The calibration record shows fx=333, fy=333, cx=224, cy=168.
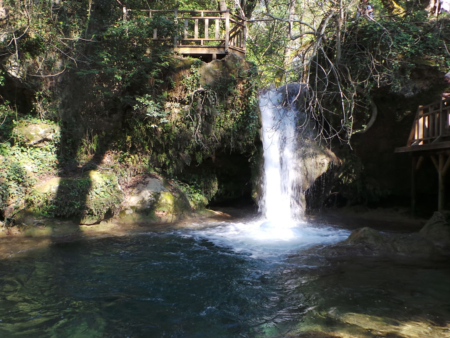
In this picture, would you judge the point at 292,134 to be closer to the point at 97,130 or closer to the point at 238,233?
the point at 238,233

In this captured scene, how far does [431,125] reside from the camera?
10141 mm

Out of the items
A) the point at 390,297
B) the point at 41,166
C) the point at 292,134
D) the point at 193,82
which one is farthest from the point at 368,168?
the point at 41,166

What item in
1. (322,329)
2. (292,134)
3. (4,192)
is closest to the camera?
(322,329)

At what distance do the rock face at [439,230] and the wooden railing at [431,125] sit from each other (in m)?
2.53

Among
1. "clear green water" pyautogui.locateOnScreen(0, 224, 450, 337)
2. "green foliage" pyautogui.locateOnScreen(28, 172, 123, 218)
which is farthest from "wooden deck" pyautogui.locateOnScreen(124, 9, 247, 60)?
"clear green water" pyautogui.locateOnScreen(0, 224, 450, 337)

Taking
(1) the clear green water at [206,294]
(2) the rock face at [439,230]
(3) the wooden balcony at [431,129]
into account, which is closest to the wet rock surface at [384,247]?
(2) the rock face at [439,230]

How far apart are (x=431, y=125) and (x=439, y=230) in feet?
12.1

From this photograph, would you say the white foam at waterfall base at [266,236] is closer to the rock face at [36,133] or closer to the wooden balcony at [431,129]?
the wooden balcony at [431,129]

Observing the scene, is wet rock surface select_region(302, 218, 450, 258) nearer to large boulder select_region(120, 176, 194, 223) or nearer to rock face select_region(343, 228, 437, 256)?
rock face select_region(343, 228, 437, 256)

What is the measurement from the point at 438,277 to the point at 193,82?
8962 millimetres

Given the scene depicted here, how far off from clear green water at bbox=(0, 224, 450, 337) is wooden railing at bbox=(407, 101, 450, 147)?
202 inches

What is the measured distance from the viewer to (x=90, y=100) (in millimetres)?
11359

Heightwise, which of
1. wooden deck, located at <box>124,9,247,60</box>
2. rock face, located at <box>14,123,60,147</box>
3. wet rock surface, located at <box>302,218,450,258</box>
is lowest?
wet rock surface, located at <box>302,218,450,258</box>

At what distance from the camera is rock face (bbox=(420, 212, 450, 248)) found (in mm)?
7667
